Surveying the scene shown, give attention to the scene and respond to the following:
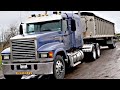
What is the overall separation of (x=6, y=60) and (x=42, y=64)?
1.38 meters

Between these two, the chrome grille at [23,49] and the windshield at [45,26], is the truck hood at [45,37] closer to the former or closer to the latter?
the chrome grille at [23,49]

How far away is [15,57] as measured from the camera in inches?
275

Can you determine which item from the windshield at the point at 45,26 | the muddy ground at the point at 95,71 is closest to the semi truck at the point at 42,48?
the windshield at the point at 45,26

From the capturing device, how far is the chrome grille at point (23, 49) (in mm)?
6746

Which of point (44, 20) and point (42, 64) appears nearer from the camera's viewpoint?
point (42, 64)

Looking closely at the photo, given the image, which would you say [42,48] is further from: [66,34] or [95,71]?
[95,71]

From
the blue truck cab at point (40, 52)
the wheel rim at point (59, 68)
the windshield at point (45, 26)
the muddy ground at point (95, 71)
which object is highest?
the windshield at point (45, 26)
